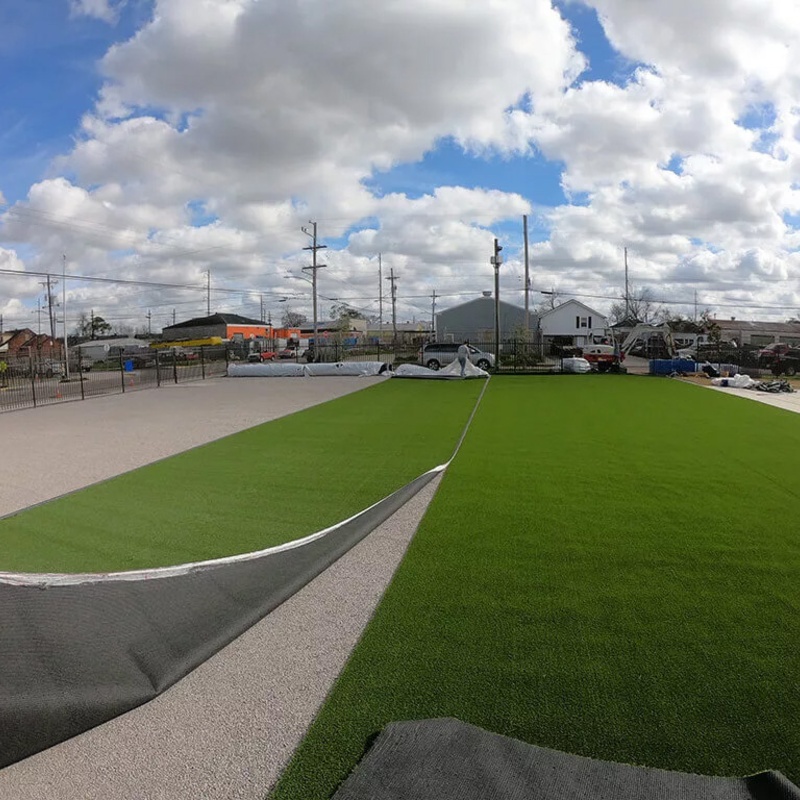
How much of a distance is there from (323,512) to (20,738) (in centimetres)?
363

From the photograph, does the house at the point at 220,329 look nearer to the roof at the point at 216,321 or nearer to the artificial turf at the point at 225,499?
the roof at the point at 216,321

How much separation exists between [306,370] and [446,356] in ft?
27.2

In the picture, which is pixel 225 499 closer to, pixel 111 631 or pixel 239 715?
pixel 111 631

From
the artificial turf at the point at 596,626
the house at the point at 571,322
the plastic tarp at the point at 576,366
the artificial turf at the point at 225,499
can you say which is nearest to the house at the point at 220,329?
the house at the point at 571,322

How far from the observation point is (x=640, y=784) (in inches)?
90.0

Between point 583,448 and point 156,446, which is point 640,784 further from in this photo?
point 156,446

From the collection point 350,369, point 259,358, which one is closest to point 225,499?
point 350,369

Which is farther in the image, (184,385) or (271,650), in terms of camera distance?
(184,385)

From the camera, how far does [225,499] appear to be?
6668mm

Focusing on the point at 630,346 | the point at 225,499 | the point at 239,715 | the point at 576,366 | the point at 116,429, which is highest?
the point at 630,346

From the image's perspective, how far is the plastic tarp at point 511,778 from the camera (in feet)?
7.27

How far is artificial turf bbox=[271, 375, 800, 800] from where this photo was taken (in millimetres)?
2625

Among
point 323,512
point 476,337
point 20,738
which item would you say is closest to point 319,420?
point 323,512

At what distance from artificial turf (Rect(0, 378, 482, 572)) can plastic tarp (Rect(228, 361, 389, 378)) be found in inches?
641
